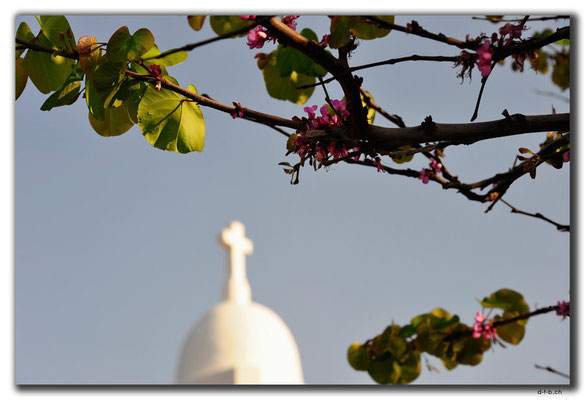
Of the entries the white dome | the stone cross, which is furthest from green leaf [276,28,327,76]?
the white dome

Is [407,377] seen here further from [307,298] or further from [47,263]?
[47,263]

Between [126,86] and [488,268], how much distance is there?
1.13 m

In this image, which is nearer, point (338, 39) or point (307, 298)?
point (338, 39)

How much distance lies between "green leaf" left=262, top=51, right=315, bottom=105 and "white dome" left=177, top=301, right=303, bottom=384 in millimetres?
4128

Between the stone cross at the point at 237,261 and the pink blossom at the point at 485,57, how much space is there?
3705 mm

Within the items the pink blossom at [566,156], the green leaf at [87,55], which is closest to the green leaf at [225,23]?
the green leaf at [87,55]

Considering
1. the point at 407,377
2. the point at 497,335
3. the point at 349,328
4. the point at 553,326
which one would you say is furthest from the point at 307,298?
the point at 553,326

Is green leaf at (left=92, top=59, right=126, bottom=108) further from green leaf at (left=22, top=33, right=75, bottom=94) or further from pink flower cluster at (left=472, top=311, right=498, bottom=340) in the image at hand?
pink flower cluster at (left=472, top=311, right=498, bottom=340)

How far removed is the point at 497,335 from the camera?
184 centimetres

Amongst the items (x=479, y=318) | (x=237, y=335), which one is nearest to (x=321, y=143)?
(x=479, y=318)

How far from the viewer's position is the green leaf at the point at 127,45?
124 cm

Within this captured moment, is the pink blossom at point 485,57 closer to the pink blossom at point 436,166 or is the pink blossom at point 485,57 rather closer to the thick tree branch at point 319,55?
the thick tree branch at point 319,55

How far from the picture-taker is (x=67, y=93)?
4.39 ft

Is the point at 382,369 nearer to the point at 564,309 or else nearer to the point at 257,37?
the point at 564,309
